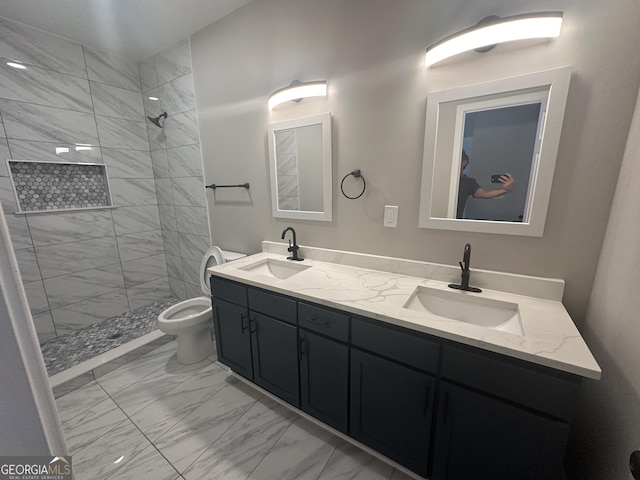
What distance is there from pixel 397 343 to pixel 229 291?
1107mm

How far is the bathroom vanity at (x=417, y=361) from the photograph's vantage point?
92 centimetres

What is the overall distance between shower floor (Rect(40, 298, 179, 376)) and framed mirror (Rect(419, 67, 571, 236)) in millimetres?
2812

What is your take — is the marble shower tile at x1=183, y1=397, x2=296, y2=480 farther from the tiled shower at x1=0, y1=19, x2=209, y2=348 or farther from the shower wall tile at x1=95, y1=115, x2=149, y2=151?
the shower wall tile at x1=95, y1=115, x2=149, y2=151

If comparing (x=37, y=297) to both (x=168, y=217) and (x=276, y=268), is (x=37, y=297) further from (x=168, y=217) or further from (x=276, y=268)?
(x=276, y=268)

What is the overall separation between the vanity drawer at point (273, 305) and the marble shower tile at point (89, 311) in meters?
2.13

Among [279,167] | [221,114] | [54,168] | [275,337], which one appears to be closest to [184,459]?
[275,337]

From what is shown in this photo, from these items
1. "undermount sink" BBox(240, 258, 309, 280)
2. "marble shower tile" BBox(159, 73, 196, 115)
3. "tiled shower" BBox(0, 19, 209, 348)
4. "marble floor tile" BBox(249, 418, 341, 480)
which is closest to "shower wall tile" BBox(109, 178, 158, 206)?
"tiled shower" BBox(0, 19, 209, 348)

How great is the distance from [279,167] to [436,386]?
166 cm

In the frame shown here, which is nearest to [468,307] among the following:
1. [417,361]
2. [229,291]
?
[417,361]

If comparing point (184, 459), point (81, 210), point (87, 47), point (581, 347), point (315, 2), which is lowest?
point (184, 459)

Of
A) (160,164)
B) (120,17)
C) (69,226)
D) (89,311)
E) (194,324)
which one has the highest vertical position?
(120,17)

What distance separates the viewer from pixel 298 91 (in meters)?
1.70

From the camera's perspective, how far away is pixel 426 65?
1340mm

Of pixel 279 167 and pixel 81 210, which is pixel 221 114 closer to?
pixel 279 167
